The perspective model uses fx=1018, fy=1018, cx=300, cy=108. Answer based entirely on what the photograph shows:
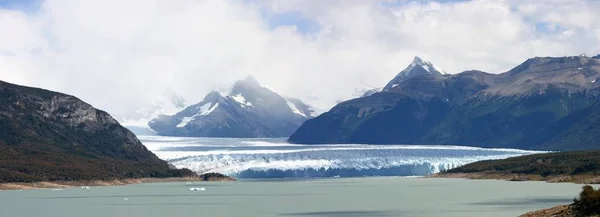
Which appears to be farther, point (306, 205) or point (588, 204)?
point (306, 205)

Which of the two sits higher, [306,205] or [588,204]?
[588,204]

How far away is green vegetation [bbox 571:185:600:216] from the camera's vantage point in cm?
6714

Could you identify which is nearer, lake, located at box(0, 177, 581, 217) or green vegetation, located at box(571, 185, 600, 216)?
green vegetation, located at box(571, 185, 600, 216)

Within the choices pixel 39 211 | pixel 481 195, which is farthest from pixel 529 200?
pixel 39 211

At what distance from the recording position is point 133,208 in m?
110

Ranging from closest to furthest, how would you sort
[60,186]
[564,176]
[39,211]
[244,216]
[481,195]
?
[244,216] < [39,211] < [481,195] < [564,176] < [60,186]

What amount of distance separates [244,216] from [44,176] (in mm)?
117895

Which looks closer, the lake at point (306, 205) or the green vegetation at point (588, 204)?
the green vegetation at point (588, 204)

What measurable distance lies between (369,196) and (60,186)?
8738cm

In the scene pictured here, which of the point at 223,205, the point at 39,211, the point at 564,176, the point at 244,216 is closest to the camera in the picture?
the point at 244,216

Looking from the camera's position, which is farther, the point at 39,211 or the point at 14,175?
the point at 14,175

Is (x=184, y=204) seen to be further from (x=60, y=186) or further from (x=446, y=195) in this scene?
(x=60, y=186)

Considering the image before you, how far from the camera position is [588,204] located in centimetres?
6812

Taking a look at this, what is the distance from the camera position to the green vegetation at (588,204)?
220 feet
